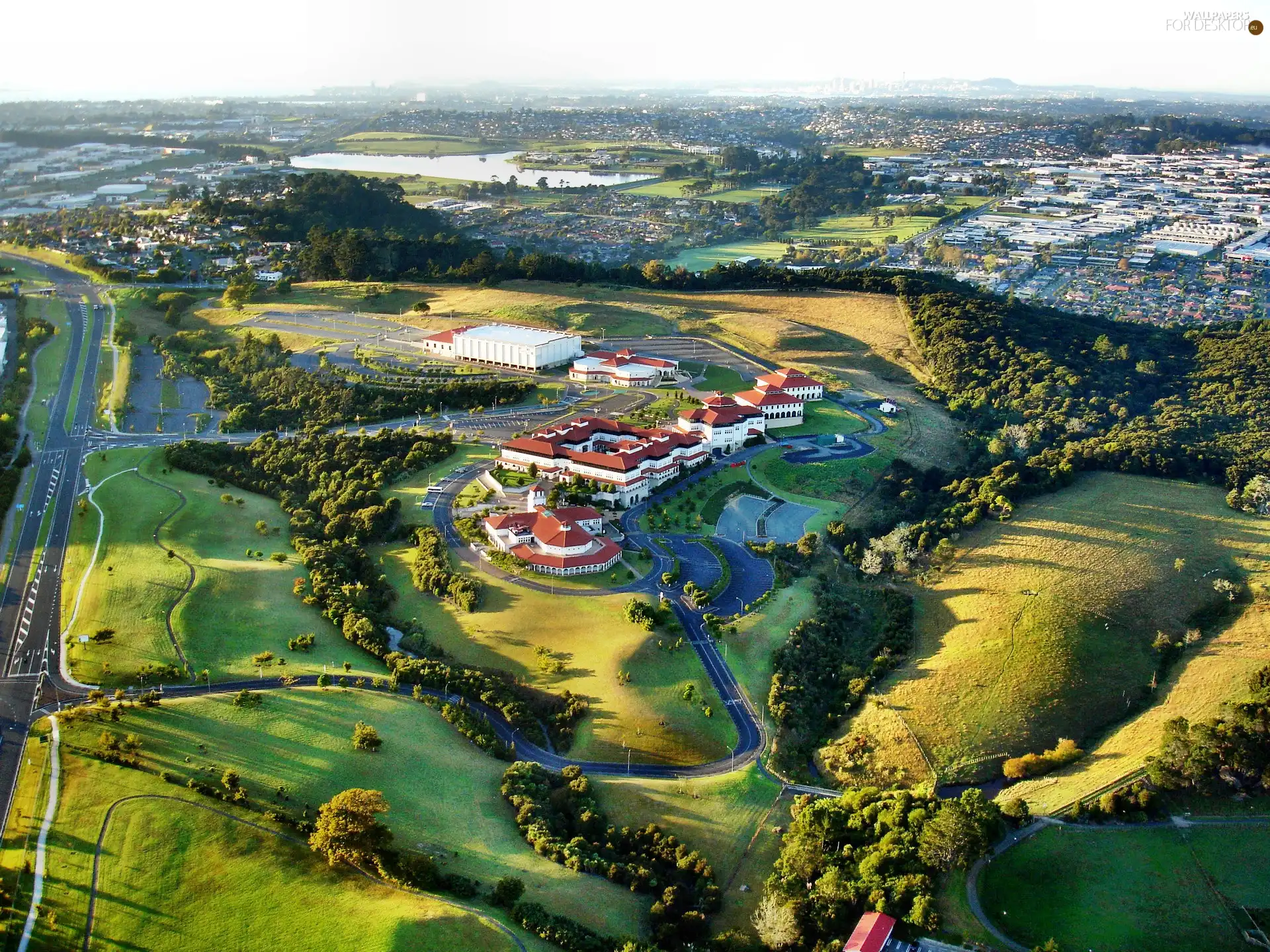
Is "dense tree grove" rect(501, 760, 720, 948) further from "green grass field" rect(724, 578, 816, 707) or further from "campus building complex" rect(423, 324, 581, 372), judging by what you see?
"campus building complex" rect(423, 324, 581, 372)

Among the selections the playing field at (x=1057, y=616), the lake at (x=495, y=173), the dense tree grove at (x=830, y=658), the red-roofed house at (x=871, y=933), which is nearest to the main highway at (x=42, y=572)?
the red-roofed house at (x=871, y=933)

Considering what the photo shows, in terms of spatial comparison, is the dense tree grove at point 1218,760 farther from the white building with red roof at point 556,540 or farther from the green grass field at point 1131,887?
the white building with red roof at point 556,540

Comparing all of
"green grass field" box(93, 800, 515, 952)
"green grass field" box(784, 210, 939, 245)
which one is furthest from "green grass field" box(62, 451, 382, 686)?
"green grass field" box(784, 210, 939, 245)

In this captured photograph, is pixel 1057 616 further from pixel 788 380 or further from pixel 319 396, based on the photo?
pixel 319 396

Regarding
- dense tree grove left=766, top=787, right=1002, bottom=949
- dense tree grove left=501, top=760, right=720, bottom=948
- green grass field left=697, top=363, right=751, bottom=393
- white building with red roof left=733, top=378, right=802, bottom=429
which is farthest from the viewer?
green grass field left=697, top=363, right=751, bottom=393

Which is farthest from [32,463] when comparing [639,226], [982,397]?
[639,226]

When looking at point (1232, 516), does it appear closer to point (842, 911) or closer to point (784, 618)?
point (784, 618)
